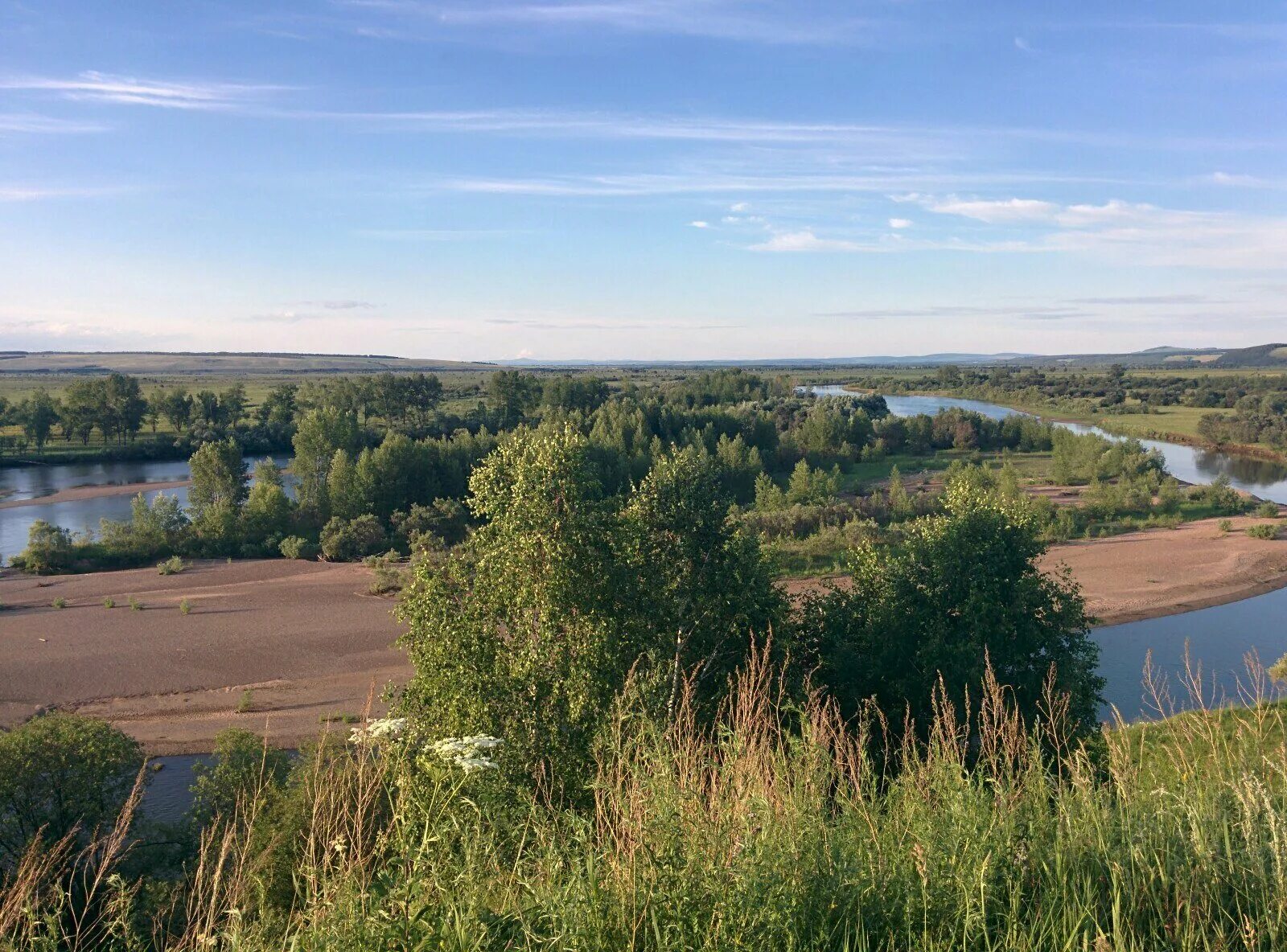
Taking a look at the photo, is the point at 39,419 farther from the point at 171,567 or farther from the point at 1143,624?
the point at 1143,624

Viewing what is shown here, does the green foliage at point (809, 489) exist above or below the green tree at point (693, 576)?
below

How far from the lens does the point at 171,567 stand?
32438 millimetres

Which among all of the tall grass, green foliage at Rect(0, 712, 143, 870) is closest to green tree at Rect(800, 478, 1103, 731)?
the tall grass

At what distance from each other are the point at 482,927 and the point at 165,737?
1804cm

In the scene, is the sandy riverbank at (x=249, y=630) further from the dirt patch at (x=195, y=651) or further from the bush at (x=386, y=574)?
the bush at (x=386, y=574)

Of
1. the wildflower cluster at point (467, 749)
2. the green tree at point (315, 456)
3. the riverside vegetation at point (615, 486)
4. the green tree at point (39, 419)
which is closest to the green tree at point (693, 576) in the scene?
the wildflower cluster at point (467, 749)

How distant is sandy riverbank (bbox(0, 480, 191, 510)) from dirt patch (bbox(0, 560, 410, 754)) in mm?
17362

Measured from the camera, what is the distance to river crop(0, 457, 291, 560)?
4034 centimetres

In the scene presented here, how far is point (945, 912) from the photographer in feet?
10.2

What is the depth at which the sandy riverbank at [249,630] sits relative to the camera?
19.8 meters

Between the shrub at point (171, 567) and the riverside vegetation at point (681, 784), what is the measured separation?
920 inches

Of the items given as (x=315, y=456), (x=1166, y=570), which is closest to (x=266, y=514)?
(x=315, y=456)

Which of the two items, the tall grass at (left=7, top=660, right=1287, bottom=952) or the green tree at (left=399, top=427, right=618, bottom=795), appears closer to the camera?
the tall grass at (left=7, top=660, right=1287, bottom=952)

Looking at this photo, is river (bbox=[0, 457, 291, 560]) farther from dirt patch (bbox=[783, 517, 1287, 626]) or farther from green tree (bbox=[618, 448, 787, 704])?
green tree (bbox=[618, 448, 787, 704])
